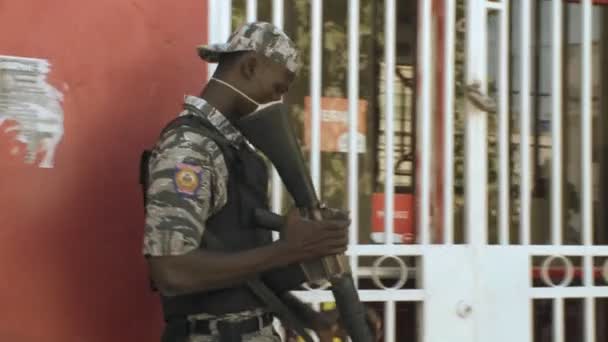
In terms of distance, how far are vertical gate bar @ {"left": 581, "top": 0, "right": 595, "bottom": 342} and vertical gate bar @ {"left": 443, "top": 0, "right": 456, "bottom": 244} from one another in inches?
22.7

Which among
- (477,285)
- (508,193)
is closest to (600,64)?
(508,193)

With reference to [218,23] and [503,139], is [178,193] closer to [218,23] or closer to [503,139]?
[218,23]

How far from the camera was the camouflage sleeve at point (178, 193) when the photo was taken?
210 cm

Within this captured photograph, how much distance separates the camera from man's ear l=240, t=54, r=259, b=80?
236 cm

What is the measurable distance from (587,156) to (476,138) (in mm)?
489

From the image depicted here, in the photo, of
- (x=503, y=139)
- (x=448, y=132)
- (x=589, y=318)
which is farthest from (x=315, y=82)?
(x=589, y=318)

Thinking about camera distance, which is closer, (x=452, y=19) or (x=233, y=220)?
(x=233, y=220)

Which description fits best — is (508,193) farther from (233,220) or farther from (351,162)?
(233,220)

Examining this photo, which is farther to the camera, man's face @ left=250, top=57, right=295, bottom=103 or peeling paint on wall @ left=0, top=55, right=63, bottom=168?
peeling paint on wall @ left=0, top=55, right=63, bottom=168

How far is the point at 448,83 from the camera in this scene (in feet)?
11.2

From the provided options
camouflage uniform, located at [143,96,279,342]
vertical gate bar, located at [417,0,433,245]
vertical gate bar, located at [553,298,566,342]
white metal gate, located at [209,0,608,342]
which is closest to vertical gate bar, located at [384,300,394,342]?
→ white metal gate, located at [209,0,608,342]

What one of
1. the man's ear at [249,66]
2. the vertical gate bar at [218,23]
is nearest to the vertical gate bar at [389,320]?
the vertical gate bar at [218,23]

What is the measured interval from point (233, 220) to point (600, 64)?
2.21m

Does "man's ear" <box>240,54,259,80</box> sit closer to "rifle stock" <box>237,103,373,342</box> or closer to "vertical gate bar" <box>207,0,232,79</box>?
"rifle stock" <box>237,103,373,342</box>
